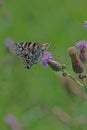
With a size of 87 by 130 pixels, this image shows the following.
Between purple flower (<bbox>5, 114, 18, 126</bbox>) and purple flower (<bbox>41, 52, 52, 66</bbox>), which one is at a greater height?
purple flower (<bbox>5, 114, 18, 126</bbox>)

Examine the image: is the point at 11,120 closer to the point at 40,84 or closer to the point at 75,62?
the point at 40,84

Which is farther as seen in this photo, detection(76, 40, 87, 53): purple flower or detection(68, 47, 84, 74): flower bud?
detection(76, 40, 87, 53): purple flower

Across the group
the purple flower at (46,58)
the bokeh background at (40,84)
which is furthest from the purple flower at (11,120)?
the purple flower at (46,58)

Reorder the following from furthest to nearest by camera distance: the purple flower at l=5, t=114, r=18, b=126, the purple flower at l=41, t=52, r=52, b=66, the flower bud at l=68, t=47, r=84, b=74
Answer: the purple flower at l=5, t=114, r=18, b=126 < the purple flower at l=41, t=52, r=52, b=66 < the flower bud at l=68, t=47, r=84, b=74

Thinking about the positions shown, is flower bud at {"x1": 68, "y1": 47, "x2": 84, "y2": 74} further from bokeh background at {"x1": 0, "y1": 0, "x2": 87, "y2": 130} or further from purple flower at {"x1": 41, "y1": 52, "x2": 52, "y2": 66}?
bokeh background at {"x1": 0, "y1": 0, "x2": 87, "y2": 130}

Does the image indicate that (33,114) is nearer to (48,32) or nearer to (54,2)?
(48,32)

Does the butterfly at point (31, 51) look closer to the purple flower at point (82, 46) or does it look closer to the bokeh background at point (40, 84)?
the purple flower at point (82, 46)

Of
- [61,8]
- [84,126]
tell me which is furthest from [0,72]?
[61,8]

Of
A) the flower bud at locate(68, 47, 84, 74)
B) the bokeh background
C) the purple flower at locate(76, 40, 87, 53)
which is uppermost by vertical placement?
the bokeh background

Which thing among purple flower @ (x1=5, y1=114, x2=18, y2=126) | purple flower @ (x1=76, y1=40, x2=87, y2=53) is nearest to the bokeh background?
purple flower @ (x1=5, y1=114, x2=18, y2=126)
